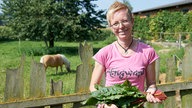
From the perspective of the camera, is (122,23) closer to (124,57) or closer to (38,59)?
(124,57)

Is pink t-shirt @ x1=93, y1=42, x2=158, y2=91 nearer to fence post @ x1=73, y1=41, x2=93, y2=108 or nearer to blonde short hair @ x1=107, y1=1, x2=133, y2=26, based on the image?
blonde short hair @ x1=107, y1=1, x2=133, y2=26

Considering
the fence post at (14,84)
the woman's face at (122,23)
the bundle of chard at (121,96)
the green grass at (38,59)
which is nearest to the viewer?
the bundle of chard at (121,96)

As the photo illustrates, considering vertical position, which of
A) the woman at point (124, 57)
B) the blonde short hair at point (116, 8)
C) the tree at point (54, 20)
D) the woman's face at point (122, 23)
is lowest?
the woman at point (124, 57)

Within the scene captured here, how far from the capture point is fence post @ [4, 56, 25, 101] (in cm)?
259

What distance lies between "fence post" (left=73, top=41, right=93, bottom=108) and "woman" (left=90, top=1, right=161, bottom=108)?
480 mm

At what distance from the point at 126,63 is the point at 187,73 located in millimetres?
1166

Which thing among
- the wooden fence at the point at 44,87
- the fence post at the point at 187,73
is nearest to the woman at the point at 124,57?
the wooden fence at the point at 44,87

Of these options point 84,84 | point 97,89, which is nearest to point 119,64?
point 97,89

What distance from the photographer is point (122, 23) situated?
2260mm

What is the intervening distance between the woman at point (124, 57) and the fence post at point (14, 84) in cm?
64

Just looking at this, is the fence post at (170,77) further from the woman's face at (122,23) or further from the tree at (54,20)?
the tree at (54,20)

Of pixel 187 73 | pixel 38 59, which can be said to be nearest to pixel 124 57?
pixel 187 73

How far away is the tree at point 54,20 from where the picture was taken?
23734mm

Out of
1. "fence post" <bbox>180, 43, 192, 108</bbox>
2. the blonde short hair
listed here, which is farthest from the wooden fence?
the blonde short hair
